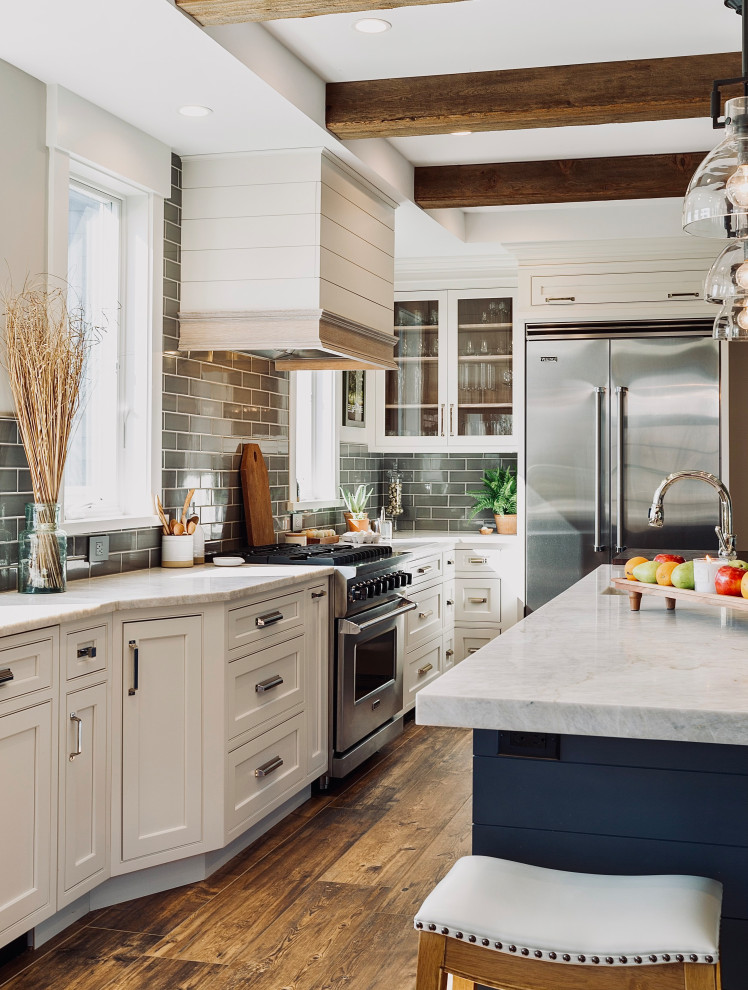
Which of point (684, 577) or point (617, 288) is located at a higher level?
→ point (617, 288)

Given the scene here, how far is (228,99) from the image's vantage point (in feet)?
11.4

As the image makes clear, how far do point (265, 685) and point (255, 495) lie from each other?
4.22 ft

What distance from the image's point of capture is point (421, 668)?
17.8 ft

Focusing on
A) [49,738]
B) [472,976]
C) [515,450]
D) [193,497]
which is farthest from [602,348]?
[472,976]

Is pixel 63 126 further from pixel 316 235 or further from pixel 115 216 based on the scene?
pixel 316 235

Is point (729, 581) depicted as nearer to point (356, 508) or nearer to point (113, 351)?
point (113, 351)

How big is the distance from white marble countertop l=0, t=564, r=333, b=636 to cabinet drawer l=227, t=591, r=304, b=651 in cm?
6

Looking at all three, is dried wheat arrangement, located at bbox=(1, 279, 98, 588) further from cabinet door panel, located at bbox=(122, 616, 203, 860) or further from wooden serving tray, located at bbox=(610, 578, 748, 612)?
wooden serving tray, located at bbox=(610, 578, 748, 612)

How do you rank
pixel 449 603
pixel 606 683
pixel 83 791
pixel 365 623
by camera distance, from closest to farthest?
1. pixel 606 683
2. pixel 83 791
3. pixel 365 623
4. pixel 449 603

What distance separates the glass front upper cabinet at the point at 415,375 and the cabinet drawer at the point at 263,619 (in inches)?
106

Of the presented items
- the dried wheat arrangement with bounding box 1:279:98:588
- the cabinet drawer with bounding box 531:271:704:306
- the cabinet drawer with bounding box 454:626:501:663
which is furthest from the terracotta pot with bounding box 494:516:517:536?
the dried wheat arrangement with bounding box 1:279:98:588

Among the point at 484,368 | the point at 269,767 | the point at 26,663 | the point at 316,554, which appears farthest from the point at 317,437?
the point at 26,663

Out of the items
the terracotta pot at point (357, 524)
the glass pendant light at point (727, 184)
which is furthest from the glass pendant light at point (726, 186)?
the terracotta pot at point (357, 524)

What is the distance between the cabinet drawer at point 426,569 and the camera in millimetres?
5284
